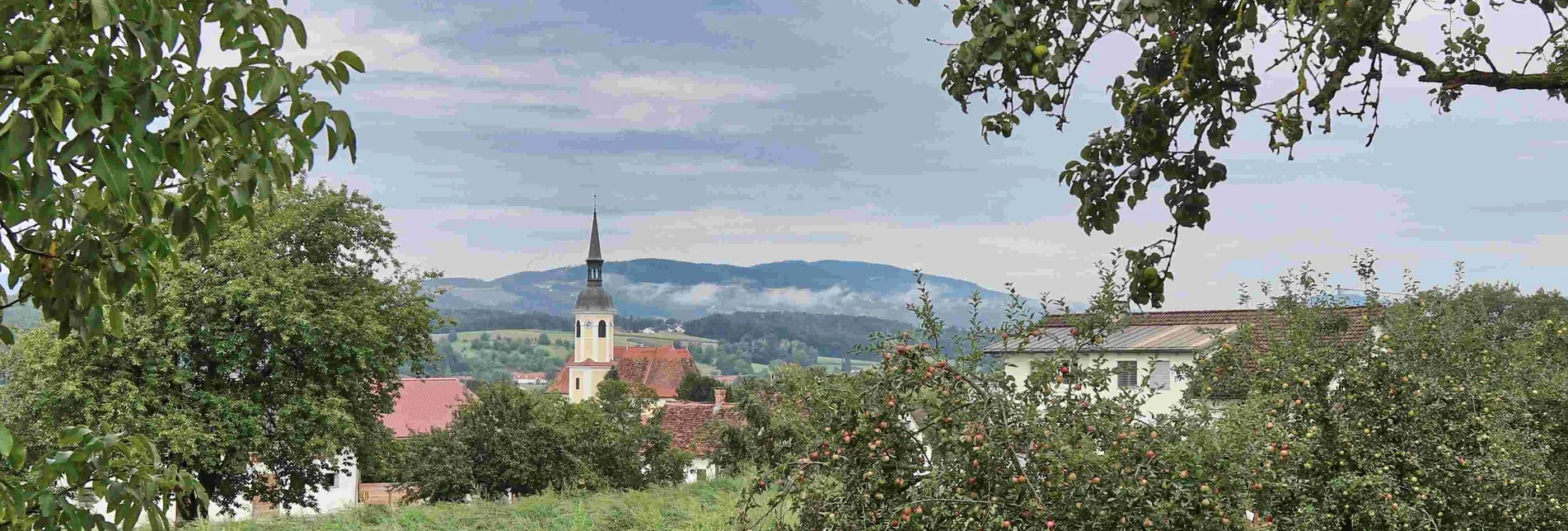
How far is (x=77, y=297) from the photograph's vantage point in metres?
2.69

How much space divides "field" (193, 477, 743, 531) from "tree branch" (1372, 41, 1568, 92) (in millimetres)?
9359

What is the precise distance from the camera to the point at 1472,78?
3.88m

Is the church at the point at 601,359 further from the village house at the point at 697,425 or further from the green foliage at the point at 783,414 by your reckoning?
the green foliage at the point at 783,414

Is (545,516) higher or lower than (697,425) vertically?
higher

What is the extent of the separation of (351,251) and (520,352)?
14065 cm

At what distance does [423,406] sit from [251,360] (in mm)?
47193

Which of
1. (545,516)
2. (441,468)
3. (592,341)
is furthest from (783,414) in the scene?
(592,341)

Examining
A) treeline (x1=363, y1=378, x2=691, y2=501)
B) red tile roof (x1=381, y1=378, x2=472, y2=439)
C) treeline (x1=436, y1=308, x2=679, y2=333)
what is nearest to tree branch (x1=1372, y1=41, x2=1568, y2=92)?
treeline (x1=363, y1=378, x2=691, y2=501)

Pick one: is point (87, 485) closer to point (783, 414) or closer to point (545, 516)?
point (545, 516)

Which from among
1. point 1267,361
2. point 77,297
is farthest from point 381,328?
point 77,297

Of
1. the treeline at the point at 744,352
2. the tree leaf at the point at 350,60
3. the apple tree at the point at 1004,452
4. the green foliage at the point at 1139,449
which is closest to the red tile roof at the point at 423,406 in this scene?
the treeline at the point at 744,352

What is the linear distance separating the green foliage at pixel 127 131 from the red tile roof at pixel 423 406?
62.1 m

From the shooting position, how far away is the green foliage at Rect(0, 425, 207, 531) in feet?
8.03

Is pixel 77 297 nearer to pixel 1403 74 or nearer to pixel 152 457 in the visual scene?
pixel 152 457
